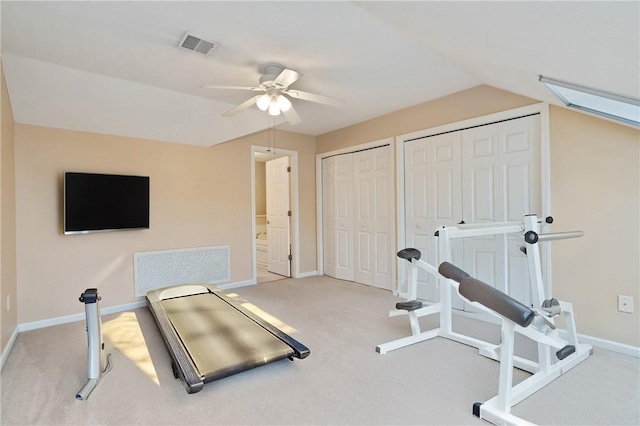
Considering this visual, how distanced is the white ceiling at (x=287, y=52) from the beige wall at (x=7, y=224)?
Answer: 0.90 feet

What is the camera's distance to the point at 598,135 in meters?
2.60

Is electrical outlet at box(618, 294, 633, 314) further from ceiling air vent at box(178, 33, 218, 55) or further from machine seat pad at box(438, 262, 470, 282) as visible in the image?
ceiling air vent at box(178, 33, 218, 55)

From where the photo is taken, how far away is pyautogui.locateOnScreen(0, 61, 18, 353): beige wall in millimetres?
2451

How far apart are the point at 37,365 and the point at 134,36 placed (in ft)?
8.39

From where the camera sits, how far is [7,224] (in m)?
2.68

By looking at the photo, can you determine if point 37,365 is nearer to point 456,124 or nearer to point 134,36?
point 134,36

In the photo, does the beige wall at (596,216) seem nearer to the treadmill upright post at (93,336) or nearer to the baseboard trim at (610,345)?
the baseboard trim at (610,345)

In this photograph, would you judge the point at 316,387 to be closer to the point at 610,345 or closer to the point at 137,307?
the point at 610,345

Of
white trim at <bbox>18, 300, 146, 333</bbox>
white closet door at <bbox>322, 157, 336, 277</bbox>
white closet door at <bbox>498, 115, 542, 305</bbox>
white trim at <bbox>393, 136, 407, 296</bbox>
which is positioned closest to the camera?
white closet door at <bbox>498, 115, 542, 305</bbox>

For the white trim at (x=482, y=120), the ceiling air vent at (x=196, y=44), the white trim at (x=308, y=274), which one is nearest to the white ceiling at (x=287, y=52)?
the ceiling air vent at (x=196, y=44)

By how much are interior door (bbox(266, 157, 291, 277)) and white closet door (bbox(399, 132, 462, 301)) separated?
2.18 metres

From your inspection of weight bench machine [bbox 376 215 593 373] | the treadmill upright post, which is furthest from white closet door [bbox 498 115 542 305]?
the treadmill upright post

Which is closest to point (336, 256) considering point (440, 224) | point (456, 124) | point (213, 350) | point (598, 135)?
point (440, 224)

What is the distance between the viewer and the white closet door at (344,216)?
16.5 ft
